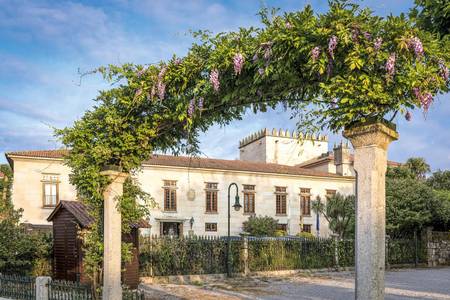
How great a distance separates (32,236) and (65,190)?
17250 millimetres

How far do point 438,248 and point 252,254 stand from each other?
37.5 ft

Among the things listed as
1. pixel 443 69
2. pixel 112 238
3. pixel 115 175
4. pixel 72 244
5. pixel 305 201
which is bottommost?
pixel 305 201

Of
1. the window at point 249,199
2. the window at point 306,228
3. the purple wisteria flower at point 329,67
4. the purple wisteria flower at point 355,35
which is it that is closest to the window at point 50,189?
the window at point 249,199

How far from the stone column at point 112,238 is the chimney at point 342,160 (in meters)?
35.0

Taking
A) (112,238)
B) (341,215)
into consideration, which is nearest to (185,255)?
(112,238)

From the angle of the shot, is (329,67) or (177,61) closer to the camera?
(329,67)

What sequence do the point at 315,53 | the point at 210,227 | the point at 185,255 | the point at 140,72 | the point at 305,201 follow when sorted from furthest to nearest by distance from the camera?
the point at 305,201 → the point at 210,227 → the point at 185,255 → the point at 140,72 → the point at 315,53

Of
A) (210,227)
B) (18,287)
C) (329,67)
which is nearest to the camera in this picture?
(329,67)

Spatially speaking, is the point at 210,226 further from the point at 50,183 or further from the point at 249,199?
the point at 50,183

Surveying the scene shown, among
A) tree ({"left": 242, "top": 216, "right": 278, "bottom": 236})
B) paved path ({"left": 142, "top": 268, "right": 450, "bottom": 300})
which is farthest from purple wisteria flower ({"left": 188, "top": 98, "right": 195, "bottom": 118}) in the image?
tree ({"left": 242, "top": 216, "right": 278, "bottom": 236})

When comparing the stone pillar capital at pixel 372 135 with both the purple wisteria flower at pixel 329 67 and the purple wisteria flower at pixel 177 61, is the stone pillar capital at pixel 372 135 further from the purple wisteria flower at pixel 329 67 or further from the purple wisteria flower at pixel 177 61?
the purple wisteria flower at pixel 177 61

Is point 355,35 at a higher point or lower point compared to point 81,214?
higher

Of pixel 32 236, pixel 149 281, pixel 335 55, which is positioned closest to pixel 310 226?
pixel 149 281

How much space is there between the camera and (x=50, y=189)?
31703 millimetres
